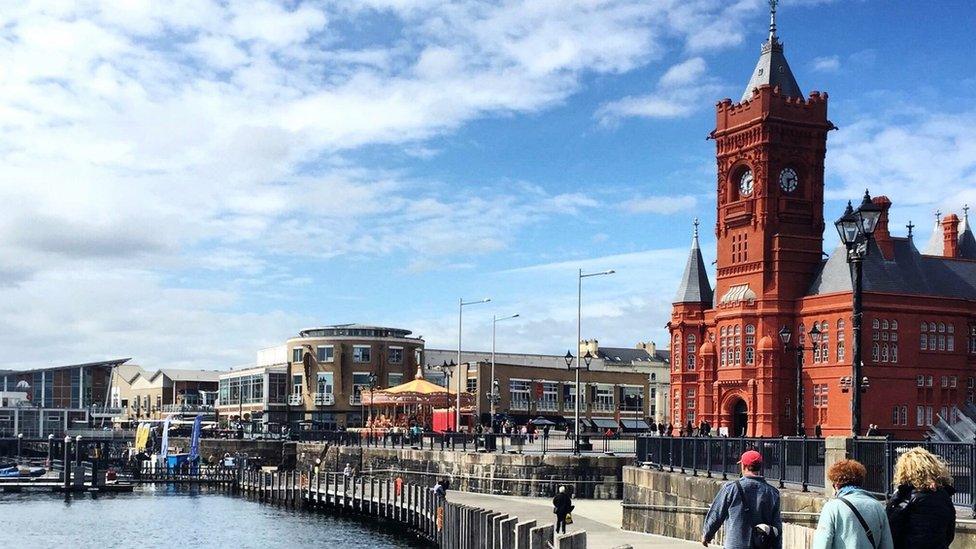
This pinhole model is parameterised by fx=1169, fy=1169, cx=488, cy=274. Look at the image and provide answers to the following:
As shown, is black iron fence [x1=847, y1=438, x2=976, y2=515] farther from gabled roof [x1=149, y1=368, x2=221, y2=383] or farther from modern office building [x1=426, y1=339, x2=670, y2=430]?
gabled roof [x1=149, y1=368, x2=221, y2=383]

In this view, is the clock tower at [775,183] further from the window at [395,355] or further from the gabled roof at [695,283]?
the window at [395,355]

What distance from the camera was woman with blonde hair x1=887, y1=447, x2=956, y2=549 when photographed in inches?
381

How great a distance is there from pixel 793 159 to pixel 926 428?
58.1 ft

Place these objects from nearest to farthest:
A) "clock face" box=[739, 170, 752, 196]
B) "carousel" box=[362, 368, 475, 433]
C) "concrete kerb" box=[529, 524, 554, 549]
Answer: "concrete kerb" box=[529, 524, 554, 549] → "clock face" box=[739, 170, 752, 196] → "carousel" box=[362, 368, 475, 433]

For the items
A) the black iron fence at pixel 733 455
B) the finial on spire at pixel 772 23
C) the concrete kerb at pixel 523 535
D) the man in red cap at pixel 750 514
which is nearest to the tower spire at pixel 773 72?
the finial on spire at pixel 772 23

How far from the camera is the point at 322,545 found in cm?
4922

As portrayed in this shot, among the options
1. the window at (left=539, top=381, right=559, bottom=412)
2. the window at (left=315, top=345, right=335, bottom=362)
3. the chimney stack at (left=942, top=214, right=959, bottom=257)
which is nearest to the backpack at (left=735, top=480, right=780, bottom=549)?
the chimney stack at (left=942, top=214, right=959, bottom=257)

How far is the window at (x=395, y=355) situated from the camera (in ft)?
400

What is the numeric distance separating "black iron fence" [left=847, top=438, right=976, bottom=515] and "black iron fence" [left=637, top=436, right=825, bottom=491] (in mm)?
2888

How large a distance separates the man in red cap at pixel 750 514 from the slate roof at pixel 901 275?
57.8 metres

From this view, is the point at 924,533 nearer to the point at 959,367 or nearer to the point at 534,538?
the point at 534,538

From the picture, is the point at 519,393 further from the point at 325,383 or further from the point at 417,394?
the point at 417,394

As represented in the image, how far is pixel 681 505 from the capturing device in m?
31.6

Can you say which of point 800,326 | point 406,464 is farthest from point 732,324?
point 406,464
